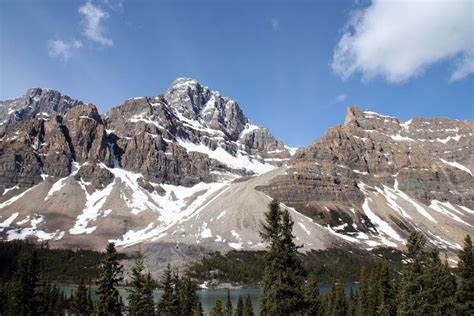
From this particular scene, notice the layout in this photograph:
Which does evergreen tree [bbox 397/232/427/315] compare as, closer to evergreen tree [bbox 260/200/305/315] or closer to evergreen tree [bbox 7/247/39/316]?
evergreen tree [bbox 260/200/305/315]

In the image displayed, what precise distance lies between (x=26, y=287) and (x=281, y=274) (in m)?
30.3

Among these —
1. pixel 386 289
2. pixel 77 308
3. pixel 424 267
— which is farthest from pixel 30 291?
pixel 386 289

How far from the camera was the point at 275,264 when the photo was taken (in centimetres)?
3375

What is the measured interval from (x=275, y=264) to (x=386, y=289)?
42.2m

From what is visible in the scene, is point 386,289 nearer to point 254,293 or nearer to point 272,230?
point 272,230

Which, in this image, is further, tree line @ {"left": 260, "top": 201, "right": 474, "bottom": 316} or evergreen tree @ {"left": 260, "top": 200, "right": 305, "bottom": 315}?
tree line @ {"left": 260, "top": 201, "right": 474, "bottom": 316}

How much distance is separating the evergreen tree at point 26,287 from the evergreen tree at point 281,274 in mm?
27610

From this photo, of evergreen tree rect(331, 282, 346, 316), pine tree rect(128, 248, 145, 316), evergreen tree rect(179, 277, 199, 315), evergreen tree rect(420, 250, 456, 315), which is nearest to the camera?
evergreen tree rect(420, 250, 456, 315)

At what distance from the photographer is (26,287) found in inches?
1911

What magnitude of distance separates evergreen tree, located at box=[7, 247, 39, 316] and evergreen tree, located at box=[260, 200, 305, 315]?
27.6 metres

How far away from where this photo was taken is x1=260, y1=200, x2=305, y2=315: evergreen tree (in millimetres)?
33188

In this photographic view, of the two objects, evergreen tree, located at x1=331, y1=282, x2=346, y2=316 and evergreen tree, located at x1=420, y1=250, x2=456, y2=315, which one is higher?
evergreen tree, located at x1=420, y1=250, x2=456, y2=315

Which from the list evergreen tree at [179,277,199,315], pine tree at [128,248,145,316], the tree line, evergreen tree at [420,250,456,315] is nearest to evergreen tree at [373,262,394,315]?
the tree line

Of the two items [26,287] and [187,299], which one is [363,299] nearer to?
[187,299]
